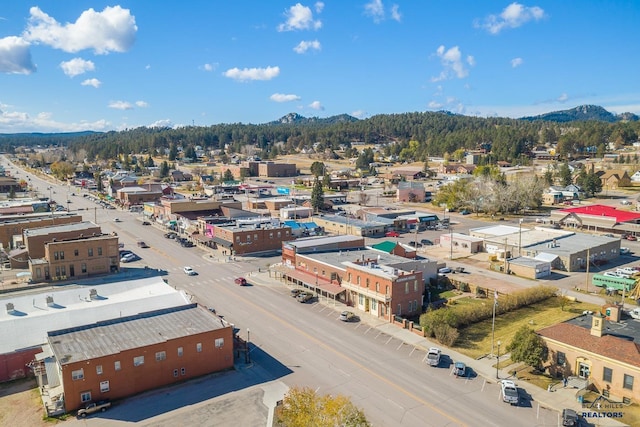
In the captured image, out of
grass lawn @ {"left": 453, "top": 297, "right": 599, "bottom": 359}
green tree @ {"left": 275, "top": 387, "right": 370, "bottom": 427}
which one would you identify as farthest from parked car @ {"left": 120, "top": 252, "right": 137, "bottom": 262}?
green tree @ {"left": 275, "top": 387, "right": 370, "bottom": 427}

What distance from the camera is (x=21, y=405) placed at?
30188 millimetres

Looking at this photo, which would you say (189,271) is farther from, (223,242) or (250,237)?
(250,237)

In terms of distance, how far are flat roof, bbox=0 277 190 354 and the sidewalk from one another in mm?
17123

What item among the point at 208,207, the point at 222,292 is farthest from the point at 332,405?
the point at 208,207

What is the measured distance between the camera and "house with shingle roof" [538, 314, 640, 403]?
30.5 meters

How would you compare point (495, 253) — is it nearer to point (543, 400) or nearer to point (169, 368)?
point (543, 400)

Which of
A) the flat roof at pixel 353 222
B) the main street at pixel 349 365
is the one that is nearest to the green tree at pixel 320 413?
the main street at pixel 349 365

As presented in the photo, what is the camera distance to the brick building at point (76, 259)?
5500 centimetres

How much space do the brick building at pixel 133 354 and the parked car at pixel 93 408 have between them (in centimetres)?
52

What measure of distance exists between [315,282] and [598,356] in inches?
1090

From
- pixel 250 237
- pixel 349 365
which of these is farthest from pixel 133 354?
pixel 250 237

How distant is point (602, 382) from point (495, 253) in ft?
128

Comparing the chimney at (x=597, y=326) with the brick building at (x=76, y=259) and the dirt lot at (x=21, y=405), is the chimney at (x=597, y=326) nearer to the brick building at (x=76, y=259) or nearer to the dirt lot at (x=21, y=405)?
the dirt lot at (x=21, y=405)

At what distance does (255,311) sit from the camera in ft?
152
